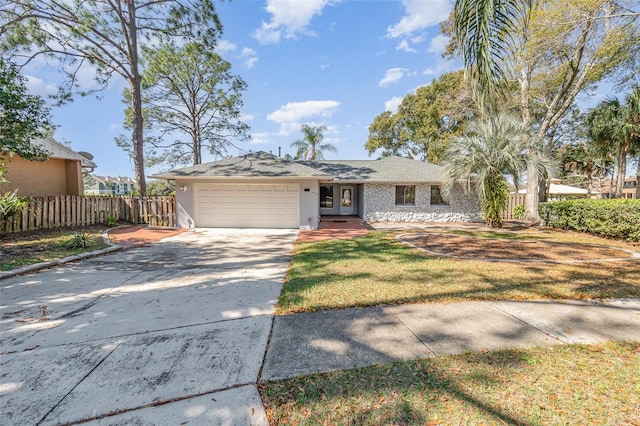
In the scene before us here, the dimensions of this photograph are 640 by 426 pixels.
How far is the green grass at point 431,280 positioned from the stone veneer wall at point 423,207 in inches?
350

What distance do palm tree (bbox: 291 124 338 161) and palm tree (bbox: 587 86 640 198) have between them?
1771 cm

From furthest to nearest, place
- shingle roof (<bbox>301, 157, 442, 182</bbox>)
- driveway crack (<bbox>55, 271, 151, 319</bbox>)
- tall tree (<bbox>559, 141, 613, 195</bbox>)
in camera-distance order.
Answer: tall tree (<bbox>559, 141, 613, 195</bbox>), shingle roof (<bbox>301, 157, 442, 182</bbox>), driveway crack (<bbox>55, 271, 151, 319</bbox>)

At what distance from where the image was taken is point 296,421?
186 cm

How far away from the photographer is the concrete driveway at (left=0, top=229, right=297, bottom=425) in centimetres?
203

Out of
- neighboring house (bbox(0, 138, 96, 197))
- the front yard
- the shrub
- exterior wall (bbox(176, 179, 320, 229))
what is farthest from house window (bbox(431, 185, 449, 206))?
neighboring house (bbox(0, 138, 96, 197))

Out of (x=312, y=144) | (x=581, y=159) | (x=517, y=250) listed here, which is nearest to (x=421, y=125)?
(x=312, y=144)

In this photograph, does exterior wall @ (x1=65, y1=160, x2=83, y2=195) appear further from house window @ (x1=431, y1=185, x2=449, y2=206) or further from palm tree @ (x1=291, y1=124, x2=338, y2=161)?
house window @ (x1=431, y1=185, x2=449, y2=206)

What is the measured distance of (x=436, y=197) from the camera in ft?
51.5

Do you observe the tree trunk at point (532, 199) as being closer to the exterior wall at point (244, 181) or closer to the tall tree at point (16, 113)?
the exterior wall at point (244, 181)

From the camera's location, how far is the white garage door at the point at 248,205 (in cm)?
1216

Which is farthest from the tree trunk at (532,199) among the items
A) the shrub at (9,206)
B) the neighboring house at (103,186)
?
the neighboring house at (103,186)

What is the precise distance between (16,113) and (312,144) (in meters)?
19.7

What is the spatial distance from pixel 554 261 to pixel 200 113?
80.5 ft

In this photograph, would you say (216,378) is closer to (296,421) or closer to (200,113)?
(296,421)
